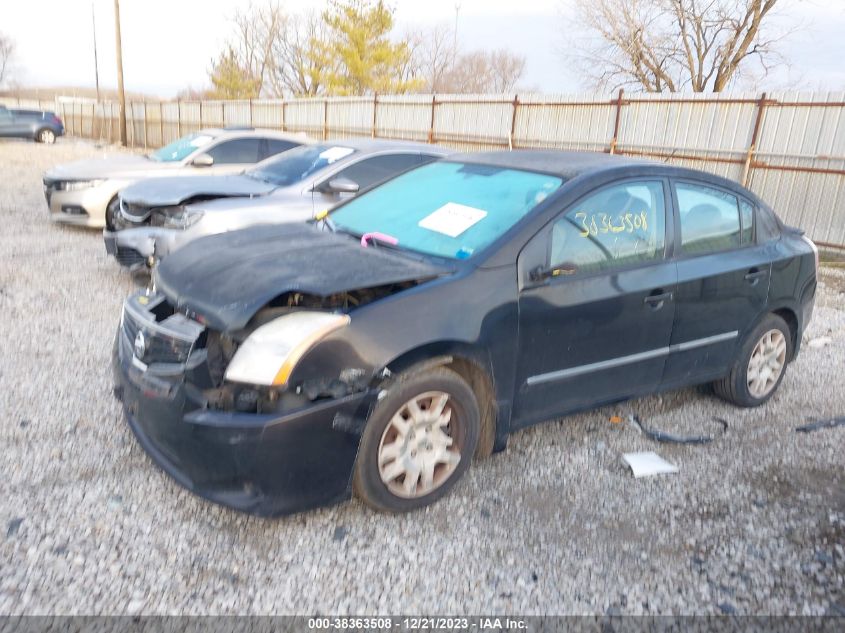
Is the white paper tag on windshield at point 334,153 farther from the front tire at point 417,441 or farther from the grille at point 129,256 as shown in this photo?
the front tire at point 417,441

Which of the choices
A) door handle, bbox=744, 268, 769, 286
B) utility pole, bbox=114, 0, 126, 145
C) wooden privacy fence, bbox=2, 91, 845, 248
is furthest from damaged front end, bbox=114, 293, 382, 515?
utility pole, bbox=114, 0, 126, 145

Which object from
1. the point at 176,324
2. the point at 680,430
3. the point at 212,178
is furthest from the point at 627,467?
the point at 212,178

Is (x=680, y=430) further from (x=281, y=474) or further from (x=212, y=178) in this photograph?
(x=212, y=178)

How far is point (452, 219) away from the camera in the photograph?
11.3 feet

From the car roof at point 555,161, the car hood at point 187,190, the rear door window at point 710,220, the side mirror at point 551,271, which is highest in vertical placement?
the car roof at point 555,161

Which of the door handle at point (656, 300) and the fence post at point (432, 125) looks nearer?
the door handle at point (656, 300)

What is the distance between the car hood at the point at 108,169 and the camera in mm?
8703

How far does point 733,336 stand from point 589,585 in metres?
2.11

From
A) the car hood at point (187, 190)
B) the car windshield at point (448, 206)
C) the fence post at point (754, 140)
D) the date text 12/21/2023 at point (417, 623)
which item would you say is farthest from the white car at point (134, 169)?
the date text 12/21/2023 at point (417, 623)

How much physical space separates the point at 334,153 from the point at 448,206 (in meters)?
3.81

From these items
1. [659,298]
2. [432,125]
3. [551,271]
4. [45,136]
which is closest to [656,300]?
[659,298]

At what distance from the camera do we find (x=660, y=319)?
3578mm

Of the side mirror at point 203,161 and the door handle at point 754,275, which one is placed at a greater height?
the door handle at point 754,275

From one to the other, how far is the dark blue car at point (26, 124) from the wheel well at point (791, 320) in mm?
32130
